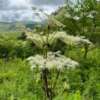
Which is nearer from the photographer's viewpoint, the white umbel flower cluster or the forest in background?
the white umbel flower cluster

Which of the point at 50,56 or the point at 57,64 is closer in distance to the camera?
the point at 57,64

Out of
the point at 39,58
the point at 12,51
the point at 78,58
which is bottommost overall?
the point at 12,51

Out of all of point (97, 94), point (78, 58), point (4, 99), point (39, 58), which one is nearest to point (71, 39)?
point (39, 58)

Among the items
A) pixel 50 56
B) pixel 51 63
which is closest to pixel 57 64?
pixel 51 63

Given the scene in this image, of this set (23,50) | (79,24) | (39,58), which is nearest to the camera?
(39,58)

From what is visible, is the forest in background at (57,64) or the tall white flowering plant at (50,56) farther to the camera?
the forest in background at (57,64)

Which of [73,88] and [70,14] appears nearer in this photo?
[73,88]

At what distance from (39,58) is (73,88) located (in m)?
4.38

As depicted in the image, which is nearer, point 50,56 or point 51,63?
point 51,63

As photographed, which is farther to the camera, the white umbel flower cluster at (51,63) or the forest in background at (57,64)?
the forest in background at (57,64)

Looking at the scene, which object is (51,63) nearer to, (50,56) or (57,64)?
(57,64)

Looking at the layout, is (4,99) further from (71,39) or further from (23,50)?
(23,50)

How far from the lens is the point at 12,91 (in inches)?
458

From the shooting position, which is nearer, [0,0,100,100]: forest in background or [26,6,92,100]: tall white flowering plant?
[26,6,92,100]: tall white flowering plant
